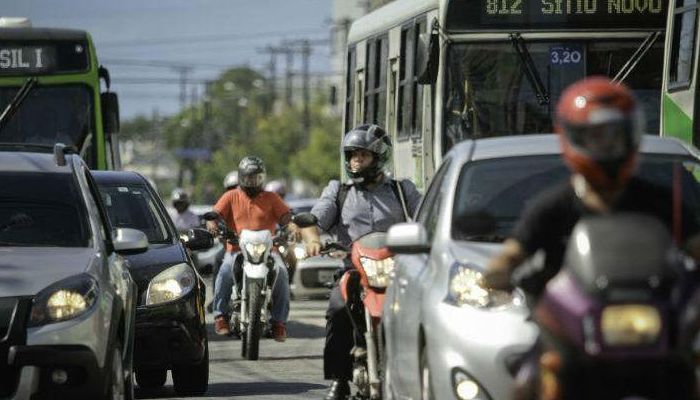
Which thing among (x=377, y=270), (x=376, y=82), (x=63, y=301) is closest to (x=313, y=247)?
(x=377, y=270)

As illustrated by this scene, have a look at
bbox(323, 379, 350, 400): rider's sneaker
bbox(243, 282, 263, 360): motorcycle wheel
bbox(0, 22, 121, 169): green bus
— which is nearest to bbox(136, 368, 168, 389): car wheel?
bbox(243, 282, 263, 360): motorcycle wheel

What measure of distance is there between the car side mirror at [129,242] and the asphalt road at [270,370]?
121 inches

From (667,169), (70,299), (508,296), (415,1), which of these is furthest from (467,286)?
→ (415,1)

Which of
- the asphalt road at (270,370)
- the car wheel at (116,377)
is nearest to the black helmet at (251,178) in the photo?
the asphalt road at (270,370)

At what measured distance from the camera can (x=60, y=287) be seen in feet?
33.7

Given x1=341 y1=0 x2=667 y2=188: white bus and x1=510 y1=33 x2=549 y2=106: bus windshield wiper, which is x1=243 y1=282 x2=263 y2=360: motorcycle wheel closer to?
x1=341 y1=0 x2=667 y2=188: white bus

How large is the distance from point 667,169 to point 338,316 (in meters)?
2.69

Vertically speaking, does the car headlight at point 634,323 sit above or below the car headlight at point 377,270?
above

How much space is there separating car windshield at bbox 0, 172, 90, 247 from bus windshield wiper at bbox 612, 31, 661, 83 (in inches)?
310

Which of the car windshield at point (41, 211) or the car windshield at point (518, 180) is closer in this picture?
the car windshield at point (518, 180)

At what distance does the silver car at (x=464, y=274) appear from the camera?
881cm

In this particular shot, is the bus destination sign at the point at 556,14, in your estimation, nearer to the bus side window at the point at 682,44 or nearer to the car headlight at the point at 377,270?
the bus side window at the point at 682,44

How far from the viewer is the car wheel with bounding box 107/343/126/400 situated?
414 inches

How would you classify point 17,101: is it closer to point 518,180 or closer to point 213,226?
point 213,226
